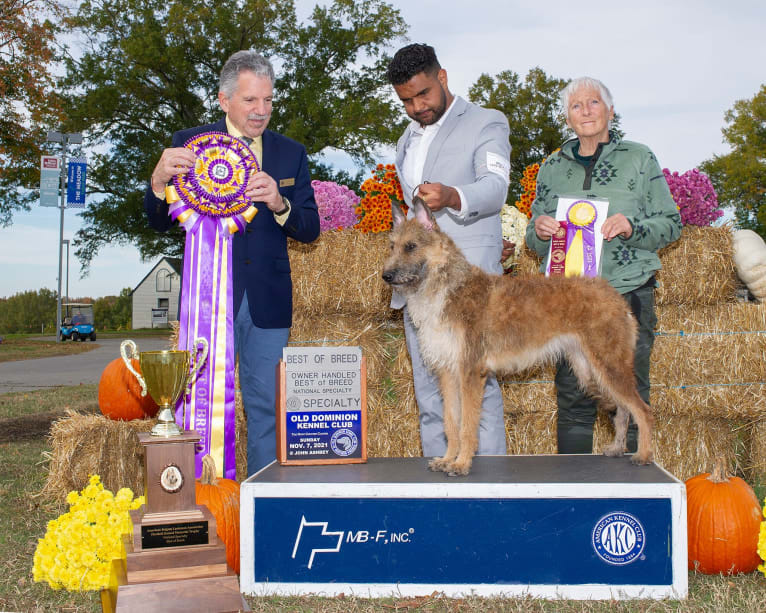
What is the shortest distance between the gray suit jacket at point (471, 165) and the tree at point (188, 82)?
74.8ft

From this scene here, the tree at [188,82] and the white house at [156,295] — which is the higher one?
the tree at [188,82]

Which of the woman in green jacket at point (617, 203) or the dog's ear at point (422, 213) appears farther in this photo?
the woman in green jacket at point (617, 203)

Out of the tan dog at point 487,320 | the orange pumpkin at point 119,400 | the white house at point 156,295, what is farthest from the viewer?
the white house at point 156,295

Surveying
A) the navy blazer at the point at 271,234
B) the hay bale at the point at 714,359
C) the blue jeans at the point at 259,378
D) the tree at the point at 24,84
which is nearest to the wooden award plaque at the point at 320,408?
the blue jeans at the point at 259,378

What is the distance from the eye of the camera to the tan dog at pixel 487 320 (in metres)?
3.64

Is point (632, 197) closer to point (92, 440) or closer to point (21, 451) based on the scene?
point (92, 440)

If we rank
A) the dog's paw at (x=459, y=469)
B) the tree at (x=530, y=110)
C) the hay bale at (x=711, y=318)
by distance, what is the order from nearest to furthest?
the dog's paw at (x=459, y=469) < the hay bale at (x=711, y=318) < the tree at (x=530, y=110)

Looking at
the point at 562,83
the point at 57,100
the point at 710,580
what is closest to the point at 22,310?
the point at 57,100

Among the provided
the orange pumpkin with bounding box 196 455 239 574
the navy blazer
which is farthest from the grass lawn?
the navy blazer

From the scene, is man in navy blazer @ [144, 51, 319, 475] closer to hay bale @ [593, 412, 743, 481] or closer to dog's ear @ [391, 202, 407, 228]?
dog's ear @ [391, 202, 407, 228]

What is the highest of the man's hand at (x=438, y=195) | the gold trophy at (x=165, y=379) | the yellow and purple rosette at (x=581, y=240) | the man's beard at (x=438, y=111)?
the man's beard at (x=438, y=111)

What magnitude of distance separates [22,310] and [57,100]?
85.6ft

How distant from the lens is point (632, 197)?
402cm

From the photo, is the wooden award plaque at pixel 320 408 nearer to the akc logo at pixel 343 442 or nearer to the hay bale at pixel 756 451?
the akc logo at pixel 343 442
